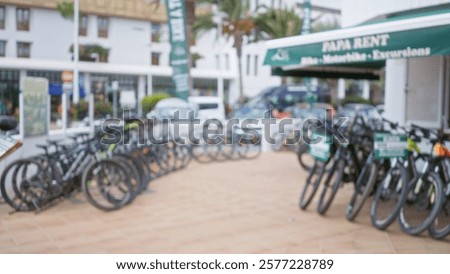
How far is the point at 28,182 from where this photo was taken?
17.5ft

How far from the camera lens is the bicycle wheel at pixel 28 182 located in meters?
5.16

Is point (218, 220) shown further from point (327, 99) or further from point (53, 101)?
point (327, 99)

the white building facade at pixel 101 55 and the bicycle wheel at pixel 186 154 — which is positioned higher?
the white building facade at pixel 101 55

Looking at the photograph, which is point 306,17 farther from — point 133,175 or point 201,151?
point 201,151

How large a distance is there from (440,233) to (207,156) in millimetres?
5918

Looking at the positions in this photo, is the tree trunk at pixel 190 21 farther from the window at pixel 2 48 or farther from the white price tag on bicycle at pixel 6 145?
the white price tag on bicycle at pixel 6 145

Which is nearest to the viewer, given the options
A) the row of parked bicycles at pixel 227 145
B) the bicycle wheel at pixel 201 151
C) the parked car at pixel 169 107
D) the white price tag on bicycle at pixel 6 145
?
the white price tag on bicycle at pixel 6 145

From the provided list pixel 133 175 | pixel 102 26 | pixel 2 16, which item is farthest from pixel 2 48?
pixel 133 175

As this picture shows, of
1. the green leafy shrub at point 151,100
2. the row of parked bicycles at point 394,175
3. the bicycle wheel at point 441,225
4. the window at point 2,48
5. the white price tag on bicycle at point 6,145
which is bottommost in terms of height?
the bicycle wheel at point 441,225

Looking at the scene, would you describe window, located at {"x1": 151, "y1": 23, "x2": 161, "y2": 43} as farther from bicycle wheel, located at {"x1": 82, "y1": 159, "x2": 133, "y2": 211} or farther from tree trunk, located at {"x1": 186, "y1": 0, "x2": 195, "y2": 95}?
bicycle wheel, located at {"x1": 82, "y1": 159, "x2": 133, "y2": 211}

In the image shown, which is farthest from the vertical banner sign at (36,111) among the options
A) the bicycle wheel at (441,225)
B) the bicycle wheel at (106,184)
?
the bicycle wheel at (441,225)

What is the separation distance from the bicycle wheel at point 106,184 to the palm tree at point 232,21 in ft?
6.00

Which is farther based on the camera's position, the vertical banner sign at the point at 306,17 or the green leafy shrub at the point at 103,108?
the green leafy shrub at the point at 103,108

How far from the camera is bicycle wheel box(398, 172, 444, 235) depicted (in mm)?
4586
